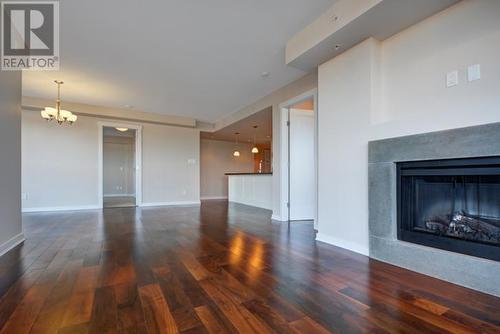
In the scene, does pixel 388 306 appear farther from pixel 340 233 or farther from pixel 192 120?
pixel 192 120

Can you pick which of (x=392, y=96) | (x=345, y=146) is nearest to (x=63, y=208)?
(x=345, y=146)

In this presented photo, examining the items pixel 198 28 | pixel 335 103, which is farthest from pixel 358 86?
pixel 198 28

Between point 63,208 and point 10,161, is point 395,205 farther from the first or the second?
point 63,208

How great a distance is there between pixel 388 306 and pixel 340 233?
1.38m

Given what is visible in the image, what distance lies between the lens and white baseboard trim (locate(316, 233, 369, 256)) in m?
2.62

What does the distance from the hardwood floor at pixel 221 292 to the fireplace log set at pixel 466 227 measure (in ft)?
1.43

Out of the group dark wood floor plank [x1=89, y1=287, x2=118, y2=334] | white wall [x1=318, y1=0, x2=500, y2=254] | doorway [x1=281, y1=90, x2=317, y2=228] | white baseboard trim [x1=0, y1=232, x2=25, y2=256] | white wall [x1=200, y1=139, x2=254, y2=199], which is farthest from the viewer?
white wall [x1=200, y1=139, x2=254, y2=199]

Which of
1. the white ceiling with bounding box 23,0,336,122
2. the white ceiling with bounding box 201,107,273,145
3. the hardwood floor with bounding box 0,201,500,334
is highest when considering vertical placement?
the white ceiling with bounding box 23,0,336,122

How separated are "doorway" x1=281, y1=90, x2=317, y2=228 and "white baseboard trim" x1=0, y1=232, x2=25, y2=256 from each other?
3.83 m

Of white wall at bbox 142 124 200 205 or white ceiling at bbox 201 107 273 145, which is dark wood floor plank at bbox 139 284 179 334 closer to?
white ceiling at bbox 201 107 273 145

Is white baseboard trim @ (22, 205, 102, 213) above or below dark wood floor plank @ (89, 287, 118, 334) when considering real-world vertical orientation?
below

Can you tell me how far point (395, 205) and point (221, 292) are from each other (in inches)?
72.7

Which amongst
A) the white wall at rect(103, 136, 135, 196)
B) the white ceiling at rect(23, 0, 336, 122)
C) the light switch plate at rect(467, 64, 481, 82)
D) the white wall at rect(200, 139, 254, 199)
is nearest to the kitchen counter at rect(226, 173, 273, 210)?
the white wall at rect(200, 139, 254, 199)

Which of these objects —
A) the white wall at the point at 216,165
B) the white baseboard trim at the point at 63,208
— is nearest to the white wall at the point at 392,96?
the white baseboard trim at the point at 63,208
